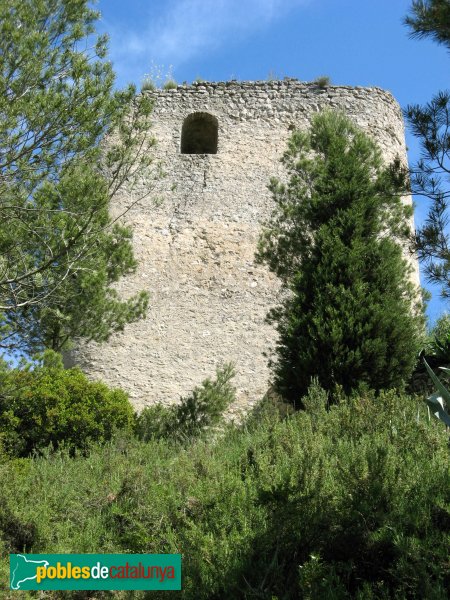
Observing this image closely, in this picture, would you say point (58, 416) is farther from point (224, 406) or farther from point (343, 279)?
point (343, 279)

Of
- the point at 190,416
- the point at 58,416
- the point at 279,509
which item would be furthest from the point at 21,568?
Result: the point at 190,416

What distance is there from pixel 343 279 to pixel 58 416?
3.36 meters

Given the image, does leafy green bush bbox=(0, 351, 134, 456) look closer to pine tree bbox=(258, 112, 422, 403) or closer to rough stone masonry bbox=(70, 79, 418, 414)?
pine tree bbox=(258, 112, 422, 403)

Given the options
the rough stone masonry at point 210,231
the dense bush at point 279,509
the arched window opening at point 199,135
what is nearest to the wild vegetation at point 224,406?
the dense bush at point 279,509

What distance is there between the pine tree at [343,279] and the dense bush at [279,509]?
4.42 ft

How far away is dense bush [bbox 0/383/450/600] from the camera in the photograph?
3906 mm

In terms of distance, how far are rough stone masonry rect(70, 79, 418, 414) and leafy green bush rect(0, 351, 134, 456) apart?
2.56 meters

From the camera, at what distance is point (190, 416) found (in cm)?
914

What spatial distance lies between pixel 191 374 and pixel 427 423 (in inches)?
241

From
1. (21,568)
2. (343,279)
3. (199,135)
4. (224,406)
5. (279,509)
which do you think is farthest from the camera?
(199,135)

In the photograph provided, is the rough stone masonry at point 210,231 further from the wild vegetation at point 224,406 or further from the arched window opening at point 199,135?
the wild vegetation at point 224,406

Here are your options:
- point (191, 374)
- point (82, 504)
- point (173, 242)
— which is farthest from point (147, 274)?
point (82, 504)

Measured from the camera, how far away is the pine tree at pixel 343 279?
784 cm

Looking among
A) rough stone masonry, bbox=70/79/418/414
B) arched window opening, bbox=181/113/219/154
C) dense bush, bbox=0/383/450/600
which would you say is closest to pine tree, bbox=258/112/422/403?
dense bush, bbox=0/383/450/600
